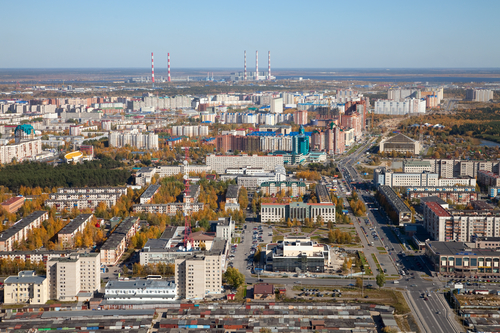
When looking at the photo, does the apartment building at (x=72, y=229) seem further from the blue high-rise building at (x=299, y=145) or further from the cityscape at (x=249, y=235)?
the blue high-rise building at (x=299, y=145)

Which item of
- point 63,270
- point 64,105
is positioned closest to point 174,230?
point 63,270

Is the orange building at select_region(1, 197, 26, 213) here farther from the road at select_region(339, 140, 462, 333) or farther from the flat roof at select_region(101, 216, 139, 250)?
the road at select_region(339, 140, 462, 333)

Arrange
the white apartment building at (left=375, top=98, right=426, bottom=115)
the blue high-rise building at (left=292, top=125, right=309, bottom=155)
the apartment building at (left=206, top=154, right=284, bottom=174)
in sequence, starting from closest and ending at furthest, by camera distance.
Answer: the apartment building at (left=206, top=154, right=284, bottom=174) → the blue high-rise building at (left=292, top=125, right=309, bottom=155) → the white apartment building at (left=375, top=98, right=426, bottom=115)

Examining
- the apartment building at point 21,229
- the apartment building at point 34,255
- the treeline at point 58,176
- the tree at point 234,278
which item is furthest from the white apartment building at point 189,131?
the tree at point 234,278

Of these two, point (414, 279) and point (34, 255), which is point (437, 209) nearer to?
point (414, 279)

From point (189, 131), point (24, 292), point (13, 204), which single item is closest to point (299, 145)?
point (189, 131)

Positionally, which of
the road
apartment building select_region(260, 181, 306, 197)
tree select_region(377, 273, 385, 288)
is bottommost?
the road

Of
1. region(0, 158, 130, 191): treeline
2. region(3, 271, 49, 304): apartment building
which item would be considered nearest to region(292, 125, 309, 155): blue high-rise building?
region(0, 158, 130, 191): treeline
